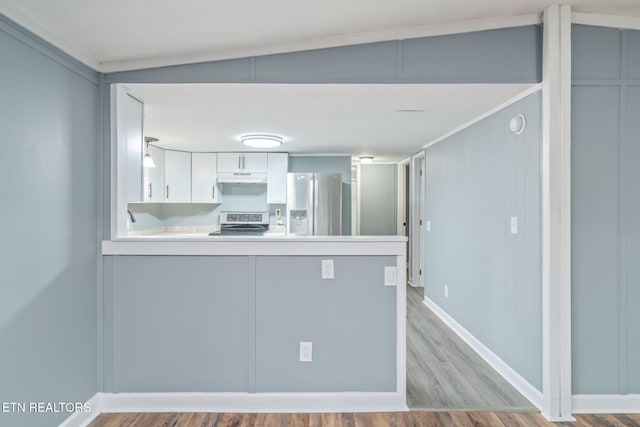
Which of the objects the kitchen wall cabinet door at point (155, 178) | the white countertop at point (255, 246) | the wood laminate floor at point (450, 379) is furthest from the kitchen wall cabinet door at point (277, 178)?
the white countertop at point (255, 246)

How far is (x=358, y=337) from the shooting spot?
92.4 inches

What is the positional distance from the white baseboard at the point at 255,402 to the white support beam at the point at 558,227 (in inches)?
38.9

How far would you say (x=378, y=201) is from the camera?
6.84 metres

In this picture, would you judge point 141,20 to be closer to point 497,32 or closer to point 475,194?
point 497,32

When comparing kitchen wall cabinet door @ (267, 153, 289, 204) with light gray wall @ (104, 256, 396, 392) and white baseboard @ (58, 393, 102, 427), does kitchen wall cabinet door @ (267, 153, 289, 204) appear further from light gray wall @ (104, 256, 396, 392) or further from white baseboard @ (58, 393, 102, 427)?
white baseboard @ (58, 393, 102, 427)

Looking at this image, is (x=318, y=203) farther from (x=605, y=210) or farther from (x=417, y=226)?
(x=605, y=210)

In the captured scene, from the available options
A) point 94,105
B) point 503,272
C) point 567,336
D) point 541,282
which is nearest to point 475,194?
point 503,272

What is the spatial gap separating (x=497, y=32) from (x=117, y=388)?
3.47 metres

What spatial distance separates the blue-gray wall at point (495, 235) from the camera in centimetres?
244

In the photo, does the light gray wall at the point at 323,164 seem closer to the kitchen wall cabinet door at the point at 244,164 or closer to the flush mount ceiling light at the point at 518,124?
the kitchen wall cabinet door at the point at 244,164

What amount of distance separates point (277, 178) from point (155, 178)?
64.0 inches

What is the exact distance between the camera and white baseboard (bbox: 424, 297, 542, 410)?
94.6 inches

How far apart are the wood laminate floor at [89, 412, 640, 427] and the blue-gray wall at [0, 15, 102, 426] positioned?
1.33ft

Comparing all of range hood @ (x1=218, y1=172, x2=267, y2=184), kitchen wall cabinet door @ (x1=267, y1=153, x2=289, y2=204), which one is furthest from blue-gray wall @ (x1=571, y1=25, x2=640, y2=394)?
range hood @ (x1=218, y1=172, x2=267, y2=184)
